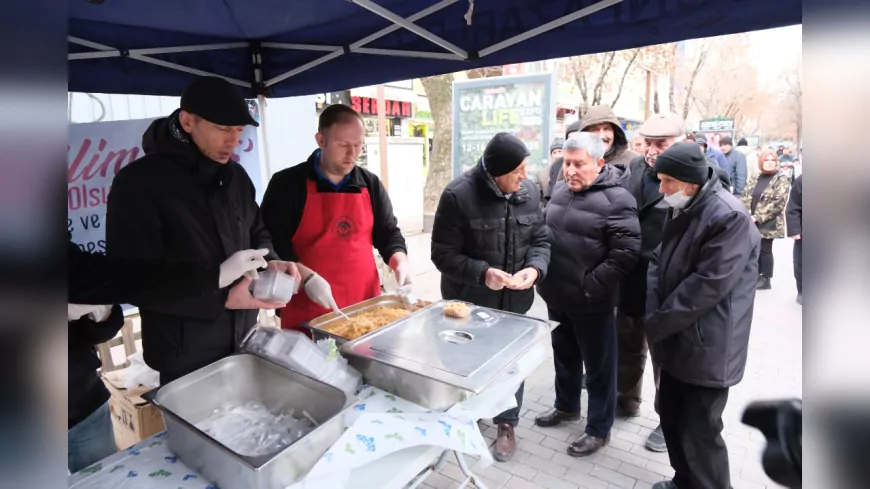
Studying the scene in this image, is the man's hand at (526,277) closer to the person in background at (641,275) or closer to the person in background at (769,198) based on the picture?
the person in background at (641,275)

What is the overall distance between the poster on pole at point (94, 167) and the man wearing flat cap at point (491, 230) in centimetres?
205

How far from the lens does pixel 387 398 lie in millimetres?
1505

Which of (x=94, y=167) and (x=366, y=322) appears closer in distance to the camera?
(x=366, y=322)

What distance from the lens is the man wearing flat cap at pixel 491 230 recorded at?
2.66 m

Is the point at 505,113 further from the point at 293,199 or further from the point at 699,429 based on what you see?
the point at 699,429

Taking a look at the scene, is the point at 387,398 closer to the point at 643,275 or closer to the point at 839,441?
the point at 839,441

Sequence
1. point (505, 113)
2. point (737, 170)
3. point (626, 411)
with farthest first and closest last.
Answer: point (737, 170)
point (505, 113)
point (626, 411)

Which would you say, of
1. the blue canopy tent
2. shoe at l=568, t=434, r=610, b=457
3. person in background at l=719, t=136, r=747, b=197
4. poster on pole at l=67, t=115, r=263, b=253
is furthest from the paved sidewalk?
person in background at l=719, t=136, r=747, b=197

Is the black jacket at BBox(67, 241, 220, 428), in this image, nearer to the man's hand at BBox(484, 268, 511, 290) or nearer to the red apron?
the red apron

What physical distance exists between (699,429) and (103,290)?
2.37 meters

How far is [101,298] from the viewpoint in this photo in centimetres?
126

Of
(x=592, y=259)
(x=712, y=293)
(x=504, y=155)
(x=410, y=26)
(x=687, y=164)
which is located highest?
(x=410, y=26)

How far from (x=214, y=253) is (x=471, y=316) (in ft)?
3.37

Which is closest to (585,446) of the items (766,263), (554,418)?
(554,418)
